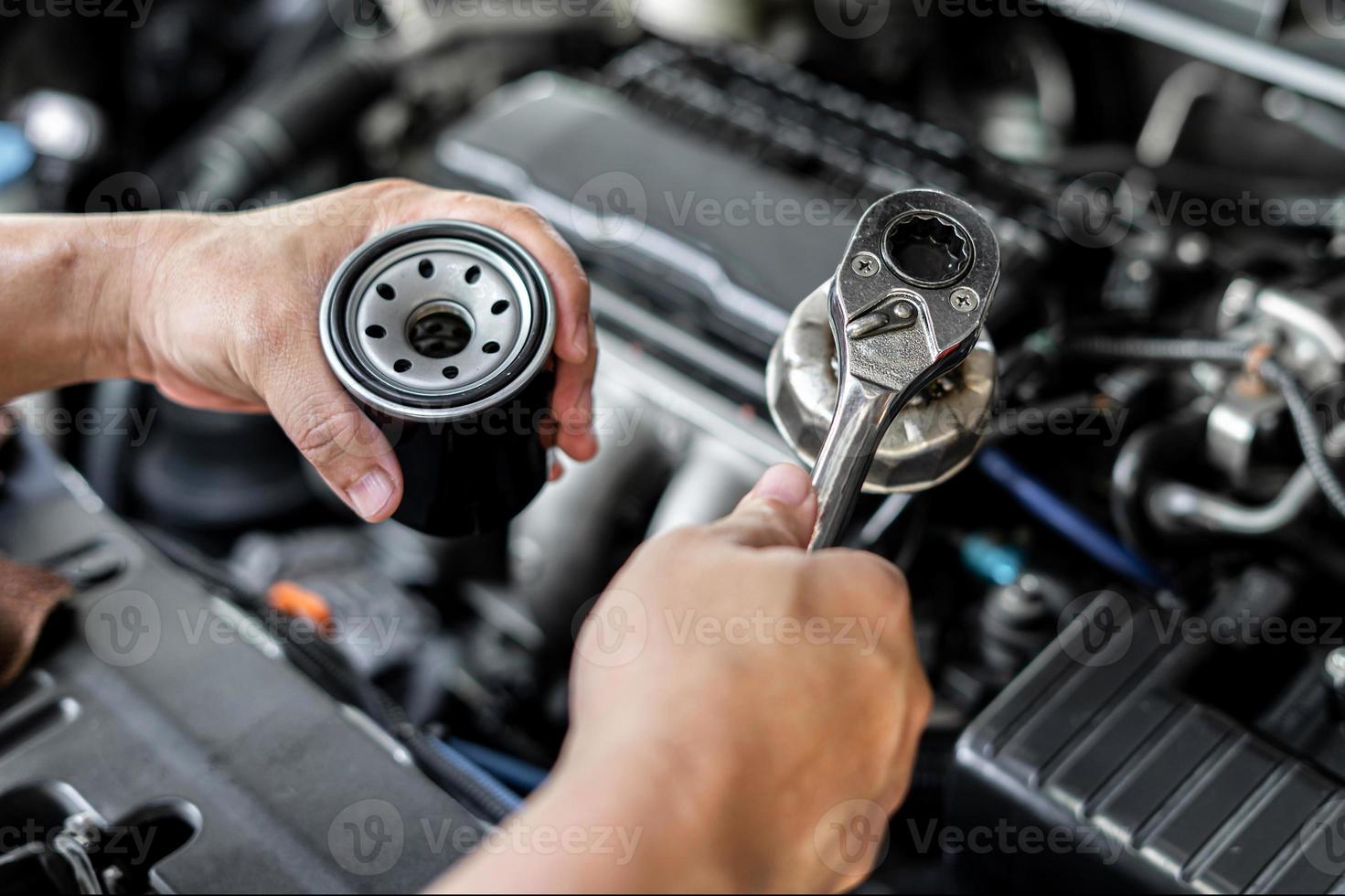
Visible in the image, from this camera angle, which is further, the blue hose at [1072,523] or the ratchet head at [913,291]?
the blue hose at [1072,523]

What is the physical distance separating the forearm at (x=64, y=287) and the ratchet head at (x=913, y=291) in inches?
20.0

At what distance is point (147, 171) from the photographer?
1.79m

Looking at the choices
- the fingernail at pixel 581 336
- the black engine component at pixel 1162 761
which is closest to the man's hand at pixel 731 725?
the fingernail at pixel 581 336

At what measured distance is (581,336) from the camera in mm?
760

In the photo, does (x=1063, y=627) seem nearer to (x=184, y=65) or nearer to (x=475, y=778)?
(x=475, y=778)

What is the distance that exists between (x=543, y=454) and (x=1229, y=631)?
22.0 inches

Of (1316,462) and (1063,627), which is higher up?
→ (1316,462)

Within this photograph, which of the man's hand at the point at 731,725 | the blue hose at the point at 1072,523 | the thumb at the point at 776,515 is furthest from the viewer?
the blue hose at the point at 1072,523

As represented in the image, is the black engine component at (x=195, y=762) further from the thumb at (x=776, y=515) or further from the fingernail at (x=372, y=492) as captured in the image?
the thumb at (x=776, y=515)

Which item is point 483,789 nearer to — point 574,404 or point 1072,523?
point 574,404

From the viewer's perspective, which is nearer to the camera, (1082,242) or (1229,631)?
(1229,631)

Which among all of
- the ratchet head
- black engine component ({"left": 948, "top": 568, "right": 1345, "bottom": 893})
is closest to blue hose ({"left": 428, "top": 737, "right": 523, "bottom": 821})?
black engine component ({"left": 948, "top": 568, "right": 1345, "bottom": 893})

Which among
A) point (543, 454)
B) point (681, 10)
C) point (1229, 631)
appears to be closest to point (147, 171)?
point (681, 10)

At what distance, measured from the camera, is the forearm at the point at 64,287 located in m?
0.85
